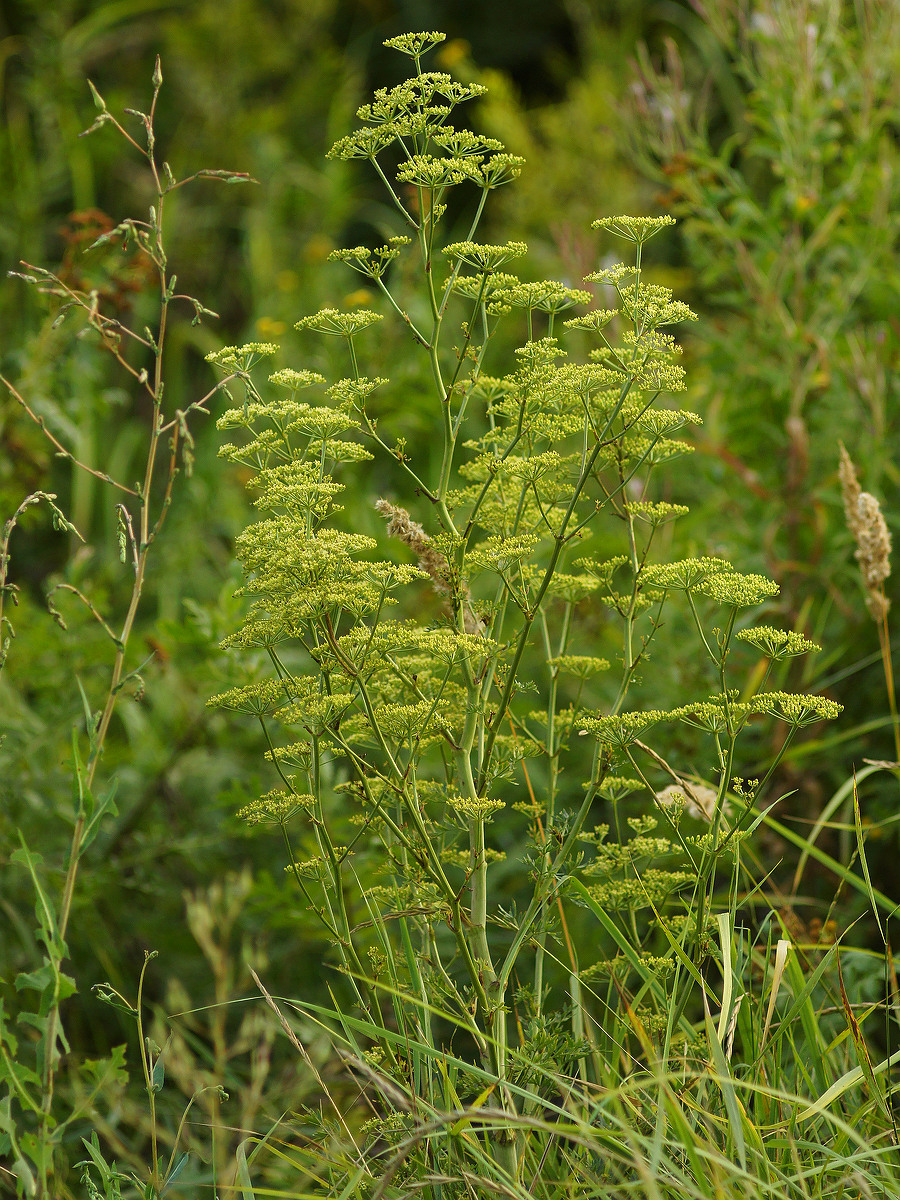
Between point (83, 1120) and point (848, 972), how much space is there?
4.63ft

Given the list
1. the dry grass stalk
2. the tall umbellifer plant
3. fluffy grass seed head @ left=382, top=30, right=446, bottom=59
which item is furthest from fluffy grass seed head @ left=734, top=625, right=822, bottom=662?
fluffy grass seed head @ left=382, top=30, right=446, bottom=59

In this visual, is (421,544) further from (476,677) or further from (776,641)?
(776,641)

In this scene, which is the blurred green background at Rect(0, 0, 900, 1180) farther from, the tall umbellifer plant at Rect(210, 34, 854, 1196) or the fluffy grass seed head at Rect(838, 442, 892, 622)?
the fluffy grass seed head at Rect(838, 442, 892, 622)

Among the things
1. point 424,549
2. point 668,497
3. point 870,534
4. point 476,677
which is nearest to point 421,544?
point 424,549

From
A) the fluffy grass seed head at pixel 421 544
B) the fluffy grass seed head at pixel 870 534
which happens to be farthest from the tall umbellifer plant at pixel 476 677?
the fluffy grass seed head at pixel 870 534

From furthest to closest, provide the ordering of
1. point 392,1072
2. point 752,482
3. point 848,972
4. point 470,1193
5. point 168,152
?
1. point 168,152
2. point 752,482
3. point 848,972
4. point 392,1072
5. point 470,1193

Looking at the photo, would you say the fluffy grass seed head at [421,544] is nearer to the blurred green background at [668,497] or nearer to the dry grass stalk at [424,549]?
the dry grass stalk at [424,549]

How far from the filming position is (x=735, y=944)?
1597 millimetres

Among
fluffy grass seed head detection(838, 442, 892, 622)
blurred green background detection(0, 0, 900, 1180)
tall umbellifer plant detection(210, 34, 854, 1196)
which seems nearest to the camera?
tall umbellifer plant detection(210, 34, 854, 1196)

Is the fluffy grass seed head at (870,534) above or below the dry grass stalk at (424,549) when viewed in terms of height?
below

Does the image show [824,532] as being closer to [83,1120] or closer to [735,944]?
[735,944]

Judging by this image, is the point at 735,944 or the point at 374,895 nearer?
the point at 374,895

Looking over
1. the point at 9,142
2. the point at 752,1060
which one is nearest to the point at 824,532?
the point at 752,1060

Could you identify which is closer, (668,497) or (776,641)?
(776,641)
